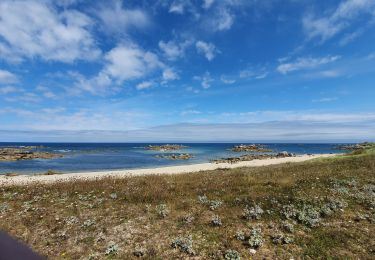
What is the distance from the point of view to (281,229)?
11453 millimetres

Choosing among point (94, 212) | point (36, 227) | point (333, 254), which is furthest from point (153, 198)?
point (333, 254)

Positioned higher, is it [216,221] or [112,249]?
[216,221]

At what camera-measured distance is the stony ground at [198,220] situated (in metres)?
9.95

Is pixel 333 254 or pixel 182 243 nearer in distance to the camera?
pixel 333 254

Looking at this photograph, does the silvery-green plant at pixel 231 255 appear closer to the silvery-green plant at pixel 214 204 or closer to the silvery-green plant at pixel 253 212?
the silvery-green plant at pixel 253 212

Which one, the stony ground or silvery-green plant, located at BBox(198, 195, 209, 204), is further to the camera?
silvery-green plant, located at BBox(198, 195, 209, 204)

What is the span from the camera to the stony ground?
995cm

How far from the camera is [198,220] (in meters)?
12.5

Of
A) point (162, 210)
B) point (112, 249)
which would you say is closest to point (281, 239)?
point (162, 210)

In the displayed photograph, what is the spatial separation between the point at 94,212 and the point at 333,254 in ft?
35.4

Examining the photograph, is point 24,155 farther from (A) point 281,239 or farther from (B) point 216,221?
(A) point 281,239

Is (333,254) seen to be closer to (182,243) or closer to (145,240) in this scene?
(182,243)

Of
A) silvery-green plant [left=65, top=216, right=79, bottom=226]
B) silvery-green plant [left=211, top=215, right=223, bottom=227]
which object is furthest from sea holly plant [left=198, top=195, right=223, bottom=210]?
silvery-green plant [left=65, top=216, right=79, bottom=226]

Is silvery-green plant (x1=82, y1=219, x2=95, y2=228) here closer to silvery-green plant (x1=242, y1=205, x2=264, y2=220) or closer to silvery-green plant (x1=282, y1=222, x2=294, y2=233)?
silvery-green plant (x1=242, y1=205, x2=264, y2=220)
